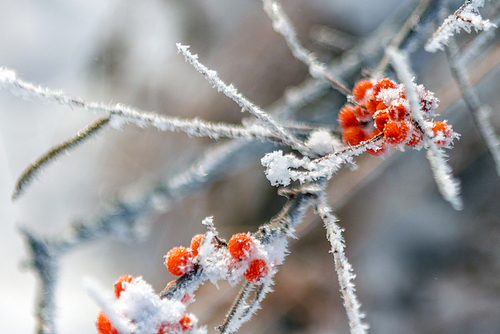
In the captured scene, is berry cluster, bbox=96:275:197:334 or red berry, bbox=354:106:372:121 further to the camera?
red berry, bbox=354:106:372:121

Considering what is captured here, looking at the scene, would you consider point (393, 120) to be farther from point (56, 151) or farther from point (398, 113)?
point (56, 151)

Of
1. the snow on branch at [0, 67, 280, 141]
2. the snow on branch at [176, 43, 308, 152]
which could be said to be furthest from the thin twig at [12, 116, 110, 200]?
the snow on branch at [176, 43, 308, 152]

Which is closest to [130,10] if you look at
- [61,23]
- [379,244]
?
[61,23]

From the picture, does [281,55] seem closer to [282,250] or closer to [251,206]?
[251,206]

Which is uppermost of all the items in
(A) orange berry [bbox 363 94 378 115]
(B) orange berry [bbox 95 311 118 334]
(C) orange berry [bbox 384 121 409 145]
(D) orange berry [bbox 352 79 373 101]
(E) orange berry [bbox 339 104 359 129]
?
(D) orange berry [bbox 352 79 373 101]

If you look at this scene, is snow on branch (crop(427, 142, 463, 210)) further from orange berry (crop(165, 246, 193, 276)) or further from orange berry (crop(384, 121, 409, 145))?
orange berry (crop(165, 246, 193, 276))

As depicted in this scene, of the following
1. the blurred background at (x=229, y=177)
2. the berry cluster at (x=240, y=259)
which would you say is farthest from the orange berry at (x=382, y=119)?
the blurred background at (x=229, y=177)

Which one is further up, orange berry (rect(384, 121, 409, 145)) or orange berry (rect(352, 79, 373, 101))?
orange berry (rect(352, 79, 373, 101))

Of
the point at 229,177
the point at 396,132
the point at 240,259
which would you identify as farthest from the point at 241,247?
the point at 229,177
